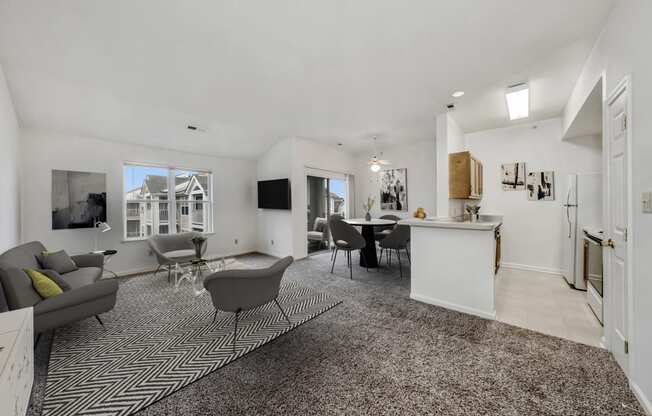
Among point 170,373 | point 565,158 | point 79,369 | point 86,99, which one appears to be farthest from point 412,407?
point 86,99

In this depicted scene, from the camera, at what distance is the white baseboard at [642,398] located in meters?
1.39

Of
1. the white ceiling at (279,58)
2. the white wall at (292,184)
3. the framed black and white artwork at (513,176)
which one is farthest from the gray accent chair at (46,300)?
the framed black and white artwork at (513,176)

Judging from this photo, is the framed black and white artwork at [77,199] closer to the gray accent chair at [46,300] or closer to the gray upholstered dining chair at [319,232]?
the gray accent chair at [46,300]

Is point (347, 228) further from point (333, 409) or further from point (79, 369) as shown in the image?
point (79, 369)

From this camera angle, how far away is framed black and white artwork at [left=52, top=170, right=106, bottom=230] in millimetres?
3750

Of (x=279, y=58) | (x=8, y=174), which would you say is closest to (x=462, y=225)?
(x=279, y=58)

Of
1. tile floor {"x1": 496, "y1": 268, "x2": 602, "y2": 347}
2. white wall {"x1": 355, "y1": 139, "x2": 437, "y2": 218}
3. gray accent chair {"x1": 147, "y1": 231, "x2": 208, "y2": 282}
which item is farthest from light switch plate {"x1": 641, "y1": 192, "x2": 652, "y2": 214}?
gray accent chair {"x1": 147, "y1": 231, "x2": 208, "y2": 282}

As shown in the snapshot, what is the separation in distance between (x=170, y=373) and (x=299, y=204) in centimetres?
377

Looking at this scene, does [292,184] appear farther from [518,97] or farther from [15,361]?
[15,361]

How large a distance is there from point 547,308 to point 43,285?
204 inches

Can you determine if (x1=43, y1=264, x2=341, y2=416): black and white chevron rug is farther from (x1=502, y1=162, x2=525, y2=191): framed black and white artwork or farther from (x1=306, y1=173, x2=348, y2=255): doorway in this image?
(x1=502, y1=162, x2=525, y2=191): framed black and white artwork

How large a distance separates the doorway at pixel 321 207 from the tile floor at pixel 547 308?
3.78m

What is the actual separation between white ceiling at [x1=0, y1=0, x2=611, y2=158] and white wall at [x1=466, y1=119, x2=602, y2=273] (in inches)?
20.9

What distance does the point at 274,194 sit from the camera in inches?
215
